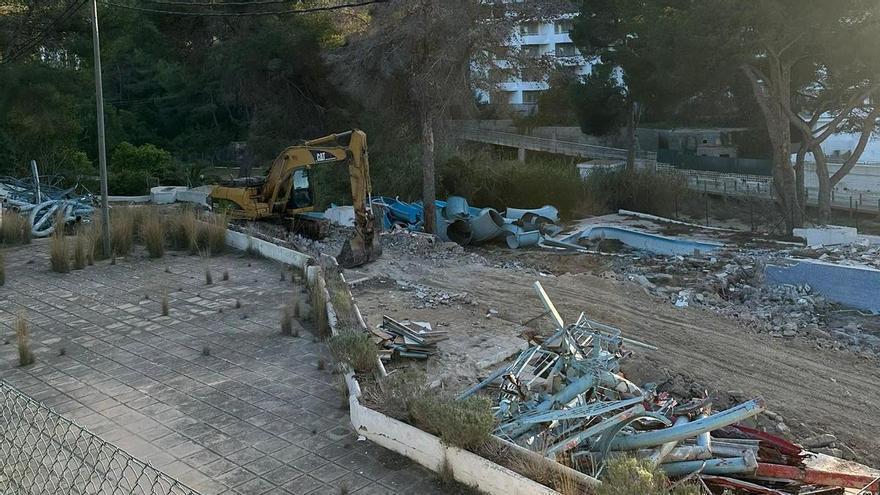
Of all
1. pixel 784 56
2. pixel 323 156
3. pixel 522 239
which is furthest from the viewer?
pixel 784 56

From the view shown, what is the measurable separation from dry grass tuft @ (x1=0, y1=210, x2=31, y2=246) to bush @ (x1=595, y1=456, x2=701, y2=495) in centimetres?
1584

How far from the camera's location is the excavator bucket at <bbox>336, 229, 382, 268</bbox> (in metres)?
17.0

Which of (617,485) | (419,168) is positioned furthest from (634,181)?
(617,485)

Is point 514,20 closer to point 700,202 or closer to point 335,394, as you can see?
point 700,202

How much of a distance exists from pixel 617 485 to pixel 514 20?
1915 centimetres

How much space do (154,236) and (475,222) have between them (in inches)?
400

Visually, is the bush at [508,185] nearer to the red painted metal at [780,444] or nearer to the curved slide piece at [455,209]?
the curved slide piece at [455,209]

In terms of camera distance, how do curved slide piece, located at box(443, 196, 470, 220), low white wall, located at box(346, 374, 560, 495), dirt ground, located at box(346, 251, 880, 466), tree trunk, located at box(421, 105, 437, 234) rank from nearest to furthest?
low white wall, located at box(346, 374, 560, 495) < dirt ground, located at box(346, 251, 880, 466) < tree trunk, located at box(421, 105, 437, 234) < curved slide piece, located at box(443, 196, 470, 220)

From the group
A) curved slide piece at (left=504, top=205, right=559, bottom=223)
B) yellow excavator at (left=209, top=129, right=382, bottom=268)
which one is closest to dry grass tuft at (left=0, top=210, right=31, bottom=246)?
yellow excavator at (left=209, top=129, right=382, bottom=268)

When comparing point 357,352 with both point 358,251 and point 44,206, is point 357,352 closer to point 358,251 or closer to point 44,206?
point 358,251

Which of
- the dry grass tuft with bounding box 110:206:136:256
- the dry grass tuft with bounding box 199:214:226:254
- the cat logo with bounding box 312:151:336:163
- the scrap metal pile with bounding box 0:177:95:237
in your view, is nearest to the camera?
the dry grass tuft with bounding box 110:206:136:256

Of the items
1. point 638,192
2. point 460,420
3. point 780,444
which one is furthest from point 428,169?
point 460,420

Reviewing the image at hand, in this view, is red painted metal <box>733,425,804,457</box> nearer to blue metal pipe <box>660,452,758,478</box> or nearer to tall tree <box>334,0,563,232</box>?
blue metal pipe <box>660,452,758,478</box>

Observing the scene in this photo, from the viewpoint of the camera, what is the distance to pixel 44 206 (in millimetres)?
19234
